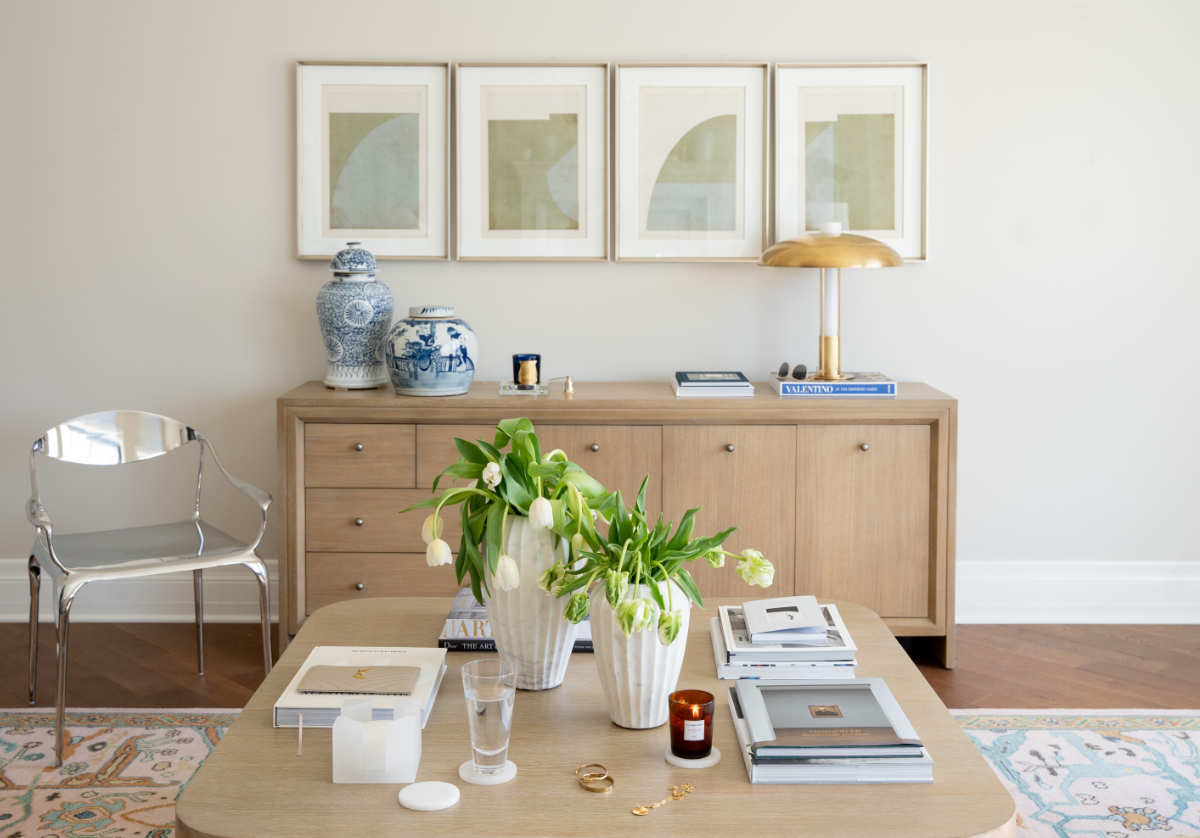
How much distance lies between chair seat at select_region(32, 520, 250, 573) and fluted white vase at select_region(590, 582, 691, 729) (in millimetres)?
1604

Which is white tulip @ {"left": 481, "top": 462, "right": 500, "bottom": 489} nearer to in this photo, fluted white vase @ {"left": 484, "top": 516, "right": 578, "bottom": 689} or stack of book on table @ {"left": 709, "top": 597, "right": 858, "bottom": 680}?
fluted white vase @ {"left": 484, "top": 516, "right": 578, "bottom": 689}

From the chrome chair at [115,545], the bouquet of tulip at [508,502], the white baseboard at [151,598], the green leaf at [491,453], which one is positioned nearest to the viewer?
the bouquet of tulip at [508,502]

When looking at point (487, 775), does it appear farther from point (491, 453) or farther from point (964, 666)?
point (964, 666)

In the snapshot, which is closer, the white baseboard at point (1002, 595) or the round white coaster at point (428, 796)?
the round white coaster at point (428, 796)

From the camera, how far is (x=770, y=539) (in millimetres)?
3502

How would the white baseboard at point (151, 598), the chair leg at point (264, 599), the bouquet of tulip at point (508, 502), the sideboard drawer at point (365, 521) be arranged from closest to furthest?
the bouquet of tulip at point (508, 502) → the chair leg at point (264, 599) → the sideboard drawer at point (365, 521) → the white baseboard at point (151, 598)

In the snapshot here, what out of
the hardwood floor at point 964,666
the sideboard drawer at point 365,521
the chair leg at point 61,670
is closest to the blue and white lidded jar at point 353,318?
the sideboard drawer at point 365,521

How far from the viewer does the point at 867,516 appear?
3500mm

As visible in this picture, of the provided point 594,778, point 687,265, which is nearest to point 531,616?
point 594,778

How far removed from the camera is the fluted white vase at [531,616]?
77.0 inches

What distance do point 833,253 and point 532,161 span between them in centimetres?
100

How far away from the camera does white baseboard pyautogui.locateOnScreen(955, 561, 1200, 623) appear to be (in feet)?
12.9

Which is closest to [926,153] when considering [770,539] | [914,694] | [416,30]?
[770,539]

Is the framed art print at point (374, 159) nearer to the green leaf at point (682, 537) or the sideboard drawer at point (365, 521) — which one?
the sideboard drawer at point (365, 521)
